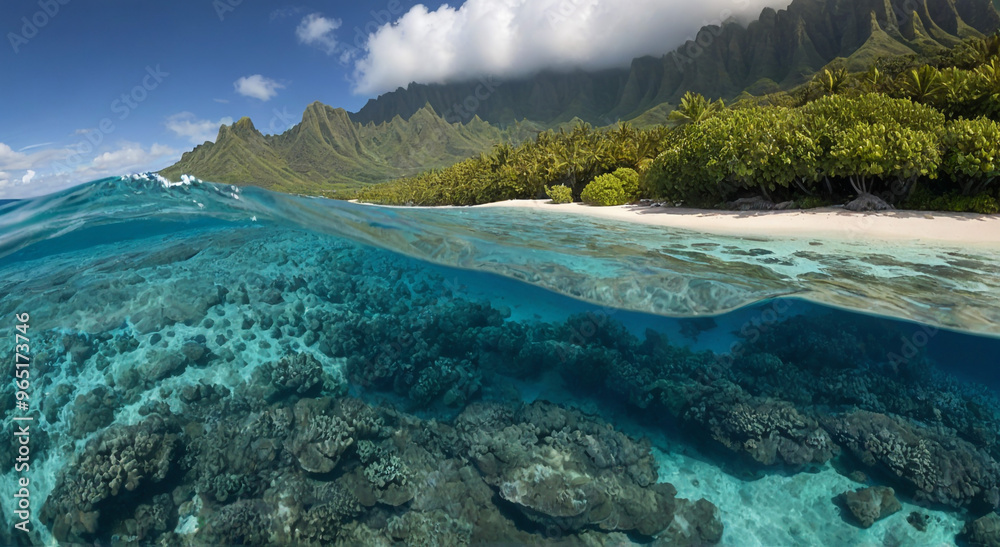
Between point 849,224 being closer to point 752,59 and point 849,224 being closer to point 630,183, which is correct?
point 630,183

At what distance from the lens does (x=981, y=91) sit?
1691 cm

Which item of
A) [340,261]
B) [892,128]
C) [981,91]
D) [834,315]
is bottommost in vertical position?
[834,315]

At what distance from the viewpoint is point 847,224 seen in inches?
587

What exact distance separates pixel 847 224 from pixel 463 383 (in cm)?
1502

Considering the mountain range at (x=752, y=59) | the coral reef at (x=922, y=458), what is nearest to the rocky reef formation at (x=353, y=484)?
the coral reef at (x=922, y=458)

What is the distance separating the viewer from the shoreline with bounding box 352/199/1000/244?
13.0m

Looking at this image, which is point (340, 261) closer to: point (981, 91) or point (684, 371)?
point (684, 371)

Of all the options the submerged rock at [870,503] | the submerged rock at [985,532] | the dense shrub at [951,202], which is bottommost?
the submerged rock at [985,532]

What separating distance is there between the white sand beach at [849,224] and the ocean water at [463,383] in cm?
233

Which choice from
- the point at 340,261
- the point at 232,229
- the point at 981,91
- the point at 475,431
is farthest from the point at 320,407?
the point at 981,91

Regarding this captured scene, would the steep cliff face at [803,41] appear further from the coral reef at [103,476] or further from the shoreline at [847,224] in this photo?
the coral reef at [103,476]

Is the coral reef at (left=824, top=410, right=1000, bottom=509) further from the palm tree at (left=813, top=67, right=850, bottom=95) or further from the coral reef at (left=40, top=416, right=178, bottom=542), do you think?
the palm tree at (left=813, top=67, right=850, bottom=95)

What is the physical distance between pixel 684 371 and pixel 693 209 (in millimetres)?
14340

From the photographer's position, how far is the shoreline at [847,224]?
13031mm
